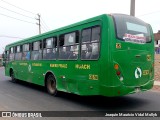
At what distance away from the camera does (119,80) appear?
7348mm

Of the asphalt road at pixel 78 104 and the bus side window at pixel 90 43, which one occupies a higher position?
the bus side window at pixel 90 43

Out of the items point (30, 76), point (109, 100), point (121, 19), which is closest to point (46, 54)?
point (30, 76)

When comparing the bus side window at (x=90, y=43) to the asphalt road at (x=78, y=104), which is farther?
the asphalt road at (x=78, y=104)

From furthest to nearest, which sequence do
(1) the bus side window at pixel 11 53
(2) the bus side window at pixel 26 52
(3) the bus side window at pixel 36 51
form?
(1) the bus side window at pixel 11 53 < (2) the bus side window at pixel 26 52 < (3) the bus side window at pixel 36 51

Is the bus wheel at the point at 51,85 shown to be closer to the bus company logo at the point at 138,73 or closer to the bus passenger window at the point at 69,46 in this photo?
the bus passenger window at the point at 69,46

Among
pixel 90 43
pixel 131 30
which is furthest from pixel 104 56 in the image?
pixel 131 30

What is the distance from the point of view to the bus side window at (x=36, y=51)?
39.9ft

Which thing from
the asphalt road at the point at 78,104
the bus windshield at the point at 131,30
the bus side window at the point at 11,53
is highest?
the bus windshield at the point at 131,30

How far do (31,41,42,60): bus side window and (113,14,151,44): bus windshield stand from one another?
5495mm

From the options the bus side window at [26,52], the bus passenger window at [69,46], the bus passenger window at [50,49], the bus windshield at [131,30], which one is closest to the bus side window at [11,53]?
the bus side window at [26,52]

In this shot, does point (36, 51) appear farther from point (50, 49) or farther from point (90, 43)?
point (90, 43)

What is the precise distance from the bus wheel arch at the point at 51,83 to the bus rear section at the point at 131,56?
3845 millimetres

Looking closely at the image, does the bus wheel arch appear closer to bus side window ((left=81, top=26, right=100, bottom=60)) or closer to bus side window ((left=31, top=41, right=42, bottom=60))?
bus side window ((left=31, top=41, right=42, bottom=60))

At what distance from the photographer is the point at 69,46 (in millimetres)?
9328
